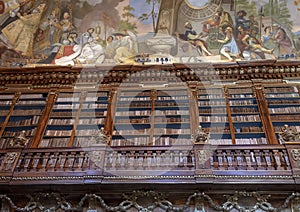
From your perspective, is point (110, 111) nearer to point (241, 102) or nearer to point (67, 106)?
point (67, 106)

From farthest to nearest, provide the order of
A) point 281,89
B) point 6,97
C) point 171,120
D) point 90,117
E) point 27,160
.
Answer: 1. point 6,97
2. point 281,89
3. point 90,117
4. point 171,120
5. point 27,160

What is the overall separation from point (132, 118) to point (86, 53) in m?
2.50

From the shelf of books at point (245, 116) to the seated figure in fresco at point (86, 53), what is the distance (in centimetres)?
318

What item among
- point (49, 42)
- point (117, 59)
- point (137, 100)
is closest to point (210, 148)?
point (137, 100)

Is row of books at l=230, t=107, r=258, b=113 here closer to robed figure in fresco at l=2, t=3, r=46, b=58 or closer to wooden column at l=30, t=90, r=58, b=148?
wooden column at l=30, t=90, r=58, b=148

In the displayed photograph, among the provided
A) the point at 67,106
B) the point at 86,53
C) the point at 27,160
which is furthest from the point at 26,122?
the point at 86,53

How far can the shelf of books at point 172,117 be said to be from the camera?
6.55 m

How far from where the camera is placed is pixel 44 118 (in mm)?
7008

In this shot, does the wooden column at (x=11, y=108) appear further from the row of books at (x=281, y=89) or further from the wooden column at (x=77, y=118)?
the row of books at (x=281, y=89)

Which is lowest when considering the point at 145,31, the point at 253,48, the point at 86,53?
the point at 86,53

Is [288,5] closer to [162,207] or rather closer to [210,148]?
[210,148]

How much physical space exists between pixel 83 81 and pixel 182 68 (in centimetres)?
213

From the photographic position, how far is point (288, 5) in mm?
8656

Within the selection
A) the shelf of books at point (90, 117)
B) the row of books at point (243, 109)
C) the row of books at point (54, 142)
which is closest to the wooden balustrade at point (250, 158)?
the row of books at point (243, 109)
